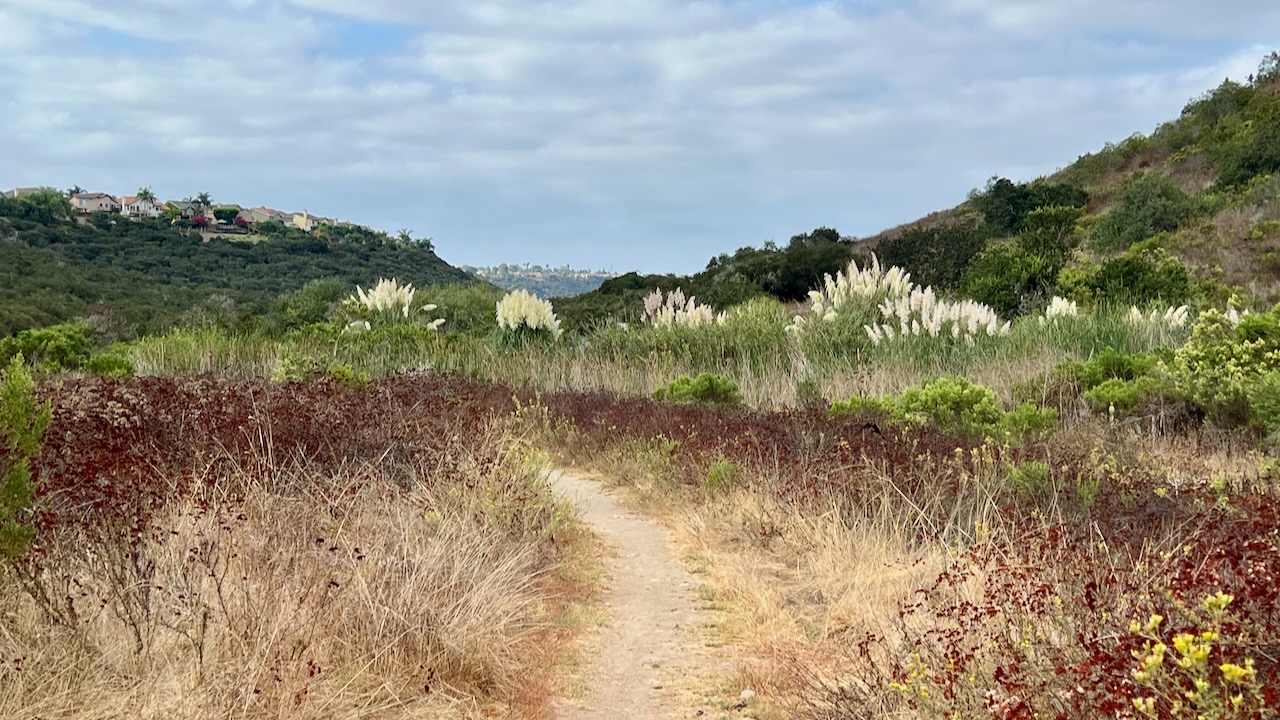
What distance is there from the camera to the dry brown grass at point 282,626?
11.3 ft

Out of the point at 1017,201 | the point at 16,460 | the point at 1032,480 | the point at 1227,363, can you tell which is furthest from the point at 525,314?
the point at 1017,201

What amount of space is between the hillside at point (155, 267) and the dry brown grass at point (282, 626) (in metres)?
23.6

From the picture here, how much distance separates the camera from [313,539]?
4.68 m

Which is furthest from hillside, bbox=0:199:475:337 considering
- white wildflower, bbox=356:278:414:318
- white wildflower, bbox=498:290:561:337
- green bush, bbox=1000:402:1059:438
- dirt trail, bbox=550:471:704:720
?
green bush, bbox=1000:402:1059:438

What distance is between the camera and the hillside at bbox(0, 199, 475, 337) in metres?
34.8

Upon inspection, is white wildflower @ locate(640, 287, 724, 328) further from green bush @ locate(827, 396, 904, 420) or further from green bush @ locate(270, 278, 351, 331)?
green bush @ locate(827, 396, 904, 420)

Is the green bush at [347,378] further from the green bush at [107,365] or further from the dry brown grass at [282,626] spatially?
the dry brown grass at [282,626]

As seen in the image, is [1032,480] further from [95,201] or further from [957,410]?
[95,201]

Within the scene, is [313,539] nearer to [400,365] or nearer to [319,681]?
[319,681]

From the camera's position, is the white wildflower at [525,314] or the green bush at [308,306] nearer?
the white wildflower at [525,314]

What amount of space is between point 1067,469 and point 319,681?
493 centimetres

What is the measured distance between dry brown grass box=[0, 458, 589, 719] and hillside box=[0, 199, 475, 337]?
77.3 ft

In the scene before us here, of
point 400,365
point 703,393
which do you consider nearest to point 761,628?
point 703,393

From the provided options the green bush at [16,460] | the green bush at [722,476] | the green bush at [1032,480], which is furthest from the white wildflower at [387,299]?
the green bush at [16,460]
